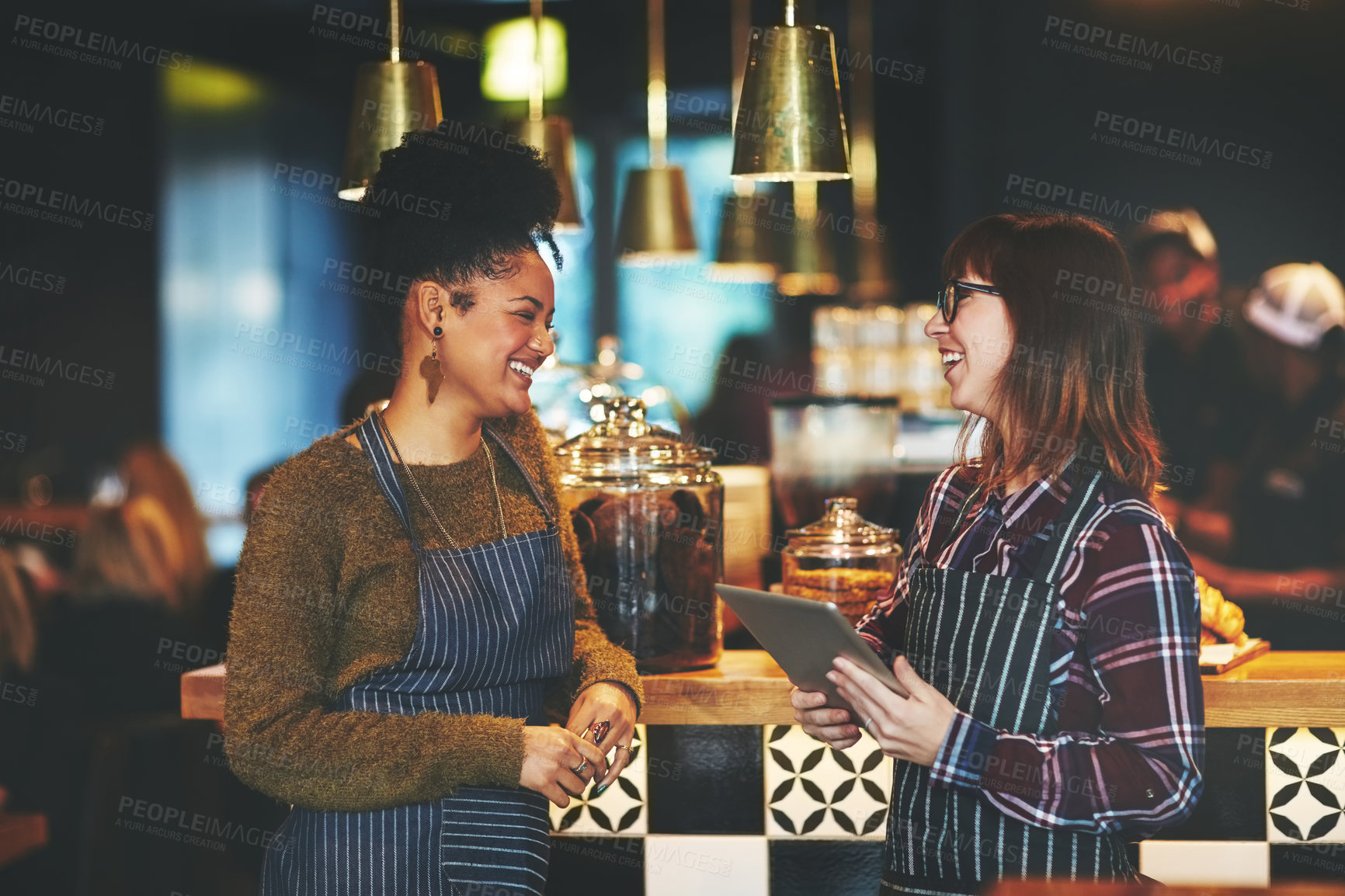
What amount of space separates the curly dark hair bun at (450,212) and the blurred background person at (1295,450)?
10.0 feet

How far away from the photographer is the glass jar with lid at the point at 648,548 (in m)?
2.27

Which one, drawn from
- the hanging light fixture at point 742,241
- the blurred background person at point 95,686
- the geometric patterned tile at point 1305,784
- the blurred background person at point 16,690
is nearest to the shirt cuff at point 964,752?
the geometric patterned tile at point 1305,784

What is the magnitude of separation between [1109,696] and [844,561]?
0.74 m

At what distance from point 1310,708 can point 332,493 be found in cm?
152

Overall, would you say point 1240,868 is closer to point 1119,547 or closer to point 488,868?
point 1119,547

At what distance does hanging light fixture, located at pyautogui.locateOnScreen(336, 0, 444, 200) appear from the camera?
238 centimetres

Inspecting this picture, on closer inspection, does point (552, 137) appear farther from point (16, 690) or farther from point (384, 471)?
point (16, 690)

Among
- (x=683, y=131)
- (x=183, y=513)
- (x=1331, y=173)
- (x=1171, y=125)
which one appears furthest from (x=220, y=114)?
(x=1331, y=173)

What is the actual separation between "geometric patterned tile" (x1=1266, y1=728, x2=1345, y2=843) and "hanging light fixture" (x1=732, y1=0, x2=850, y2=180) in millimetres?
1228

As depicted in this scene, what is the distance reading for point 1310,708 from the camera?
2.06 metres

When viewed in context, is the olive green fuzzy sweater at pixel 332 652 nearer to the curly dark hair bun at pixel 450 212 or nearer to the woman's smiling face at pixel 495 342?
the woman's smiling face at pixel 495 342

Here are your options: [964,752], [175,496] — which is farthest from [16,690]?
[964,752]

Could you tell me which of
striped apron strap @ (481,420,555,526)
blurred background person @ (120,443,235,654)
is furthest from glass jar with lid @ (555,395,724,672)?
blurred background person @ (120,443,235,654)

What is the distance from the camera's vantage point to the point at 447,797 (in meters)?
1.76
